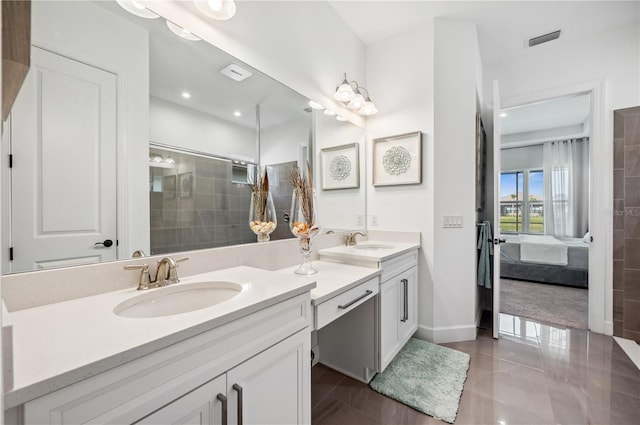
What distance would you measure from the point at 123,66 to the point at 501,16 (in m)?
2.84

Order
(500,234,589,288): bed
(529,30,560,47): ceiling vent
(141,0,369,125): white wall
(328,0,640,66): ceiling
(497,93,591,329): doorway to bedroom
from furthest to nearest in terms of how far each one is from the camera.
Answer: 1. (500,234,589,288): bed
2. (497,93,591,329): doorway to bedroom
3. (529,30,560,47): ceiling vent
4. (328,0,640,66): ceiling
5. (141,0,369,125): white wall

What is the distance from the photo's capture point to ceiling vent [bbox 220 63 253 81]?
1446mm

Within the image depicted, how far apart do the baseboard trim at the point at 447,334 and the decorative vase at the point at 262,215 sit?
1674 millimetres

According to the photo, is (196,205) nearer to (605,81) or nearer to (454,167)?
(454,167)

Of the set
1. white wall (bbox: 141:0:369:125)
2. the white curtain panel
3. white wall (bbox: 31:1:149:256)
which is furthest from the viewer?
the white curtain panel

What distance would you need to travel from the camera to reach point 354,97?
93.7 inches

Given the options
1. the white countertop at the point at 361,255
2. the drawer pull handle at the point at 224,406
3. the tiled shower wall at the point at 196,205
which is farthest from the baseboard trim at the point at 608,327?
the drawer pull handle at the point at 224,406

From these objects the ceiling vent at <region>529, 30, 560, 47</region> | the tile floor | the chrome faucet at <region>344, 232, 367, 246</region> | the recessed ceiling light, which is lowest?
the tile floor

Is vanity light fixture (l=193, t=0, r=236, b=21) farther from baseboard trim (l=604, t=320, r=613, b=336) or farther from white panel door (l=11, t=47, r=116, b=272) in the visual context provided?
baseboard trim (l=604, t=320, r=613, b=336)

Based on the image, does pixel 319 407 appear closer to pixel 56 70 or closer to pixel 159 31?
pixel 56 70

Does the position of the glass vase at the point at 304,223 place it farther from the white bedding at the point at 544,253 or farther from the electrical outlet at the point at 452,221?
the white bedding at the point at 544,253

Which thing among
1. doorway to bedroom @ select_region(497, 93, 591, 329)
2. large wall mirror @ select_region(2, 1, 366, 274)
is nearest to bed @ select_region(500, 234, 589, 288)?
doorway to bedroom @ select_region(497, 93, 591, 329)

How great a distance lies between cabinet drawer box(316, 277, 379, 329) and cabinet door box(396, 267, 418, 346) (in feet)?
1.45

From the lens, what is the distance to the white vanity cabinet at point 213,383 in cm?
56
